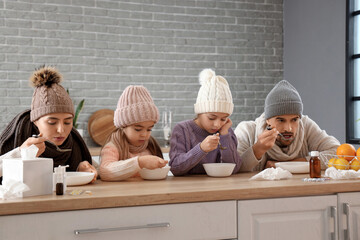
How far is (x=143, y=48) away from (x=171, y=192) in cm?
349

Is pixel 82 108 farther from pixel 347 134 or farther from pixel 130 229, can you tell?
pixel 130 229

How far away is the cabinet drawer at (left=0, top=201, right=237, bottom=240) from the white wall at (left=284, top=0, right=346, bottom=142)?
3159 millimetres

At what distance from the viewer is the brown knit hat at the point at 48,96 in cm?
188

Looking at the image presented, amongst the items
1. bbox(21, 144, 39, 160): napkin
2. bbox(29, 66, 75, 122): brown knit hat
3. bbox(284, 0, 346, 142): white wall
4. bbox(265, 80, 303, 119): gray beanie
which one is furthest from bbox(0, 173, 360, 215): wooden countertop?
bbox(284, 0, 346, 142): white wall

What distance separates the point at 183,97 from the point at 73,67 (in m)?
1.24

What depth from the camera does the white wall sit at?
4.46 meters

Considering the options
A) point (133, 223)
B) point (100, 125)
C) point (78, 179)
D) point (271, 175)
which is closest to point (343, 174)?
point (271, 175)

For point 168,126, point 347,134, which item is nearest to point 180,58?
point 168,126

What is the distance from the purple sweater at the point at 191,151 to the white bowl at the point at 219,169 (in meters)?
0.07

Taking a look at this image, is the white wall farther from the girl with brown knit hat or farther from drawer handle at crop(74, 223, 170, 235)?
drawer handle at crop(74, 223, 170, 235)

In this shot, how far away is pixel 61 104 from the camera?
6.21 feet

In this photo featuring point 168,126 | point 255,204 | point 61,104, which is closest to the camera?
point 255,204

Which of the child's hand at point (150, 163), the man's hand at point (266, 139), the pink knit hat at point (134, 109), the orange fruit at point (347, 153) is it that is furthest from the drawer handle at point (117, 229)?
the orange fruit at point (347, 153)

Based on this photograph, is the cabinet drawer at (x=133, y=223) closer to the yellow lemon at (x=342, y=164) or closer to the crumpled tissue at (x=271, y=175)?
the crumpled tissue at (x=271, y=175)
